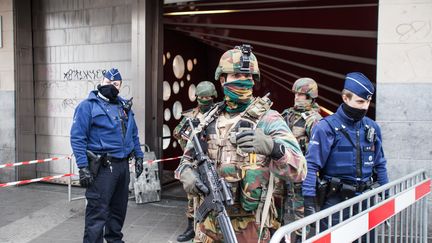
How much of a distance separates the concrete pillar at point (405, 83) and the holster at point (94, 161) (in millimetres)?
3178

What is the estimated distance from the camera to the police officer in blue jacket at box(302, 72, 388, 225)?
10.4 ft

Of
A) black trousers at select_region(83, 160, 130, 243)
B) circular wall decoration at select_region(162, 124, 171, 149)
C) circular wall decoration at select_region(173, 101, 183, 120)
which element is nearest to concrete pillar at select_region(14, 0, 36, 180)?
circular wall decoration at select_region(162, 124, 171, 149)

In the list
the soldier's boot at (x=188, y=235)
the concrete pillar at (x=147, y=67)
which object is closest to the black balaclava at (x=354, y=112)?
the soldier's boot at (x=188, y=235)

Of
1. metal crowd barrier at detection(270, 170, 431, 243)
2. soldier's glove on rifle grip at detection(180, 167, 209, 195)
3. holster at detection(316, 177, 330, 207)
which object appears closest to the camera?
metal crowd barrier at detection(270, 170, 431, 243)

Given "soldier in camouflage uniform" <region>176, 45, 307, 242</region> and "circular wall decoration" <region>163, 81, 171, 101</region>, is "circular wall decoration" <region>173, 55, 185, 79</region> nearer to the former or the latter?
"circular wall decoration" <region>163, 81, 171, 101</region>

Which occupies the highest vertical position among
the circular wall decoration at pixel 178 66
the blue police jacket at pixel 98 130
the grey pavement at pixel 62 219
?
the circular wall decoration at pixel 178 66

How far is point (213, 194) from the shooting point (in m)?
2.34

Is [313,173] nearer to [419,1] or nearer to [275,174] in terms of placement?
[275,174]

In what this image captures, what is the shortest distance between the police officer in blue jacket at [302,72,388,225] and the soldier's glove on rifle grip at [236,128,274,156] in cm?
115

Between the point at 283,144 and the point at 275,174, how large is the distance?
0.19 meters

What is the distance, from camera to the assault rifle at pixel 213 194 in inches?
88.0

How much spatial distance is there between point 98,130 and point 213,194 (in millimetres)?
2294

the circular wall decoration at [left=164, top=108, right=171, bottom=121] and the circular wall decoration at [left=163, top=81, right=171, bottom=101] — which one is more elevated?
the circular wall decoration at [left=163, top=81, right=171, bottom=101]

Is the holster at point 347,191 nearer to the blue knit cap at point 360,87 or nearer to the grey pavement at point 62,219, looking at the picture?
the blue knit cap at point 360,87
